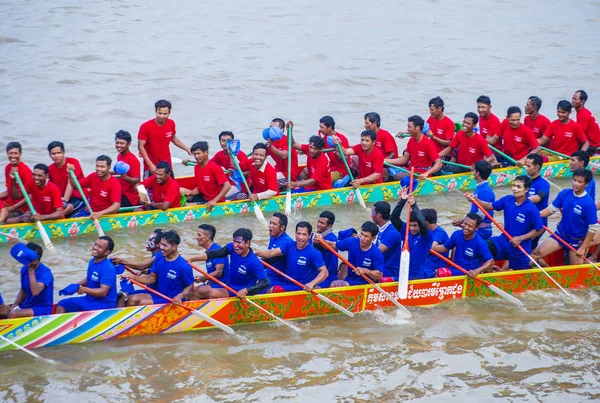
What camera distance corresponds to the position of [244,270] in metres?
8.90

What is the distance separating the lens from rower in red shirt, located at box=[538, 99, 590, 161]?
1378 centimetres

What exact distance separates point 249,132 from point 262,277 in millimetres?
8737

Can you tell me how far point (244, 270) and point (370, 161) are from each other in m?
4.35

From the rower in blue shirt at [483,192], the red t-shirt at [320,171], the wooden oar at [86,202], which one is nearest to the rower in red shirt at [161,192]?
the wooden oar at [86,202]

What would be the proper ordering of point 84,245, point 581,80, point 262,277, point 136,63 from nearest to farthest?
1. point 262,277
2. point 84,245
3. point 136,63
4. point 581,80

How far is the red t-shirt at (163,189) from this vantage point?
37.9 feet

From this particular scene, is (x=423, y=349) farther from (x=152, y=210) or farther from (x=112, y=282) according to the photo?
(x=152, y=210)

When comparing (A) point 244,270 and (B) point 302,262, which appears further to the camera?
(B) point 302,262

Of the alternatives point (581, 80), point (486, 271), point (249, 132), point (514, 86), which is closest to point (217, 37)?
point (249, 132)

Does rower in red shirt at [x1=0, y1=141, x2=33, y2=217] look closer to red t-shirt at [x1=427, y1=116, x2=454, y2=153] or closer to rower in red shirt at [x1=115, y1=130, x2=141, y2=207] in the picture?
rower in red shirt at [x1=115, y1=130, x2=141, y2=207]

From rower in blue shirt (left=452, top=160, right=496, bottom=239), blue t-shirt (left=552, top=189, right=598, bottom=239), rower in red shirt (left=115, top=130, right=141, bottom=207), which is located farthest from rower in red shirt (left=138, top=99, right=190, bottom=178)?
blue t-shirt (left=552, top=189, right=598, bottom=239)

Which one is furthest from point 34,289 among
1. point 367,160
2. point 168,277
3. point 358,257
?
point 367,160

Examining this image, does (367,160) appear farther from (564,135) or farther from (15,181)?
(15,181)

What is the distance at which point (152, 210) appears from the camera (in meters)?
11.6
